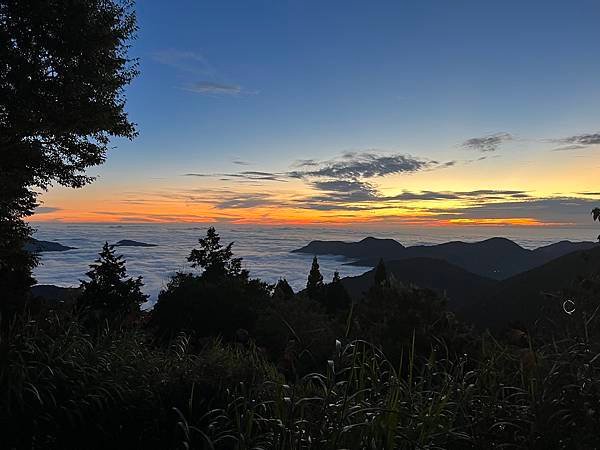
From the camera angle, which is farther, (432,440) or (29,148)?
(29,148)

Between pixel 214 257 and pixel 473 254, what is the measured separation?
123275 millimetres

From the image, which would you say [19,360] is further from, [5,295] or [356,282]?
[356,282]

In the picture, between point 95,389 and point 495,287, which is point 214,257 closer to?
point 95,389

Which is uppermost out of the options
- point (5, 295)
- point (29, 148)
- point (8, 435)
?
point (29, 148)

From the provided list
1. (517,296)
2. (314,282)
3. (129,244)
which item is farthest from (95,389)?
(517,296)

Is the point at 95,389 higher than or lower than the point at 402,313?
higher

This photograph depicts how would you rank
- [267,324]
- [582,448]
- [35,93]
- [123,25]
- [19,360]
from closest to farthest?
1. [582,448]
2. [19,360]
3. [35,93]
4. [123,25]
5. [267,324]

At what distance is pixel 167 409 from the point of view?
317 centimetres

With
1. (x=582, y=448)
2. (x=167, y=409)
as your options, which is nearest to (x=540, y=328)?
(x=582, y=448)

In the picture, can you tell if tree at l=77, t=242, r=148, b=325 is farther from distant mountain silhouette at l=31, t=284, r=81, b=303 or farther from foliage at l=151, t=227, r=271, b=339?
foliage at l=151, t=227, r=271, b=339

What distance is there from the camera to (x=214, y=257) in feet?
137

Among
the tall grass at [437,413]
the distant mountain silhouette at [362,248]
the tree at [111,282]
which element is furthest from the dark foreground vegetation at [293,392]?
the distant mountain silhouette at [362,248]

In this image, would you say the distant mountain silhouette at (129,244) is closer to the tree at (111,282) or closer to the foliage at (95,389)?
the tree at (111,282)

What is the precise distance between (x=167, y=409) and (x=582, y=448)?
7.42 feet
